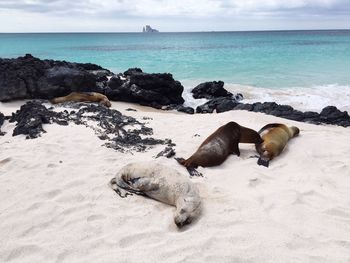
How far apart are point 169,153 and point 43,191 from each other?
7.59 feet

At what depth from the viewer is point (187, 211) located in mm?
4566

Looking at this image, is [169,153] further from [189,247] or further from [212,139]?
[189,247]

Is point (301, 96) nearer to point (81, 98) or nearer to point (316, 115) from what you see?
point (316, 115)

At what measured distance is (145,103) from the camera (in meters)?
14.7

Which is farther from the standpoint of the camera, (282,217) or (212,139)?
(212,139)

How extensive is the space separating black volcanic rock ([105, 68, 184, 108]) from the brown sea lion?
7.58 m

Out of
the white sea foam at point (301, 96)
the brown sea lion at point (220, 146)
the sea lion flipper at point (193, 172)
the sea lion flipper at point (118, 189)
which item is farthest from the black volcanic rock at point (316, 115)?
the sea lion flipper at point (118, 189)

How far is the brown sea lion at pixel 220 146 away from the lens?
6.36m

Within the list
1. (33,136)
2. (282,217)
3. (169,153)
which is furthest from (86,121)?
(282,217)

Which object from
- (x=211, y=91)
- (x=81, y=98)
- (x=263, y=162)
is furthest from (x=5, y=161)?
(x=211, y=91)

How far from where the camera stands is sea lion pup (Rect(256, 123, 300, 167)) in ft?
22.3

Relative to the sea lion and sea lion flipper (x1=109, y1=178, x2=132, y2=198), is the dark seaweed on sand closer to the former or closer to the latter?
sea lion flipper (x1=109, y1=178, x2=132, y2=198)

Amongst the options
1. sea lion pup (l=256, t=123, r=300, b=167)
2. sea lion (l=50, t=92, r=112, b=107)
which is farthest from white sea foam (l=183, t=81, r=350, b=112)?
sea lion pup (l=256, t=123, r=300, b=167)

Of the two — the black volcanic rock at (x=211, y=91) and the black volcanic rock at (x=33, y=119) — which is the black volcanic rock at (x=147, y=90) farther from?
the black volcanic rock at (x=33, y=119)
